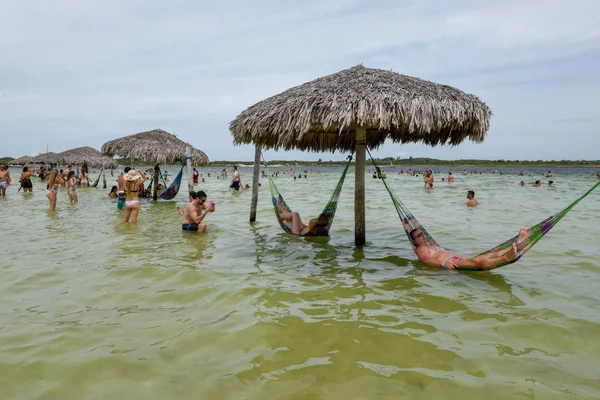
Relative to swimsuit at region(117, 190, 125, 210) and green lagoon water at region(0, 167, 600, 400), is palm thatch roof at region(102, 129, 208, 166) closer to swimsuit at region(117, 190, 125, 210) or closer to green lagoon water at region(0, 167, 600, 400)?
swimsuit at region(117, 190, 125, 210)

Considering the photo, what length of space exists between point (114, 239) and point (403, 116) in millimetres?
4724

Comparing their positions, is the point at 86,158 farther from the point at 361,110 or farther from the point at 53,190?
the point at 361,110

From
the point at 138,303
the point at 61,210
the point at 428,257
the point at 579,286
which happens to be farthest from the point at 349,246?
the point at 61,210

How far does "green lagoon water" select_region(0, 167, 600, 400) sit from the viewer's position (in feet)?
7.59

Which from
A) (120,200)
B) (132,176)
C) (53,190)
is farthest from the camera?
(120,200)

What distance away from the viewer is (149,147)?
1216cm

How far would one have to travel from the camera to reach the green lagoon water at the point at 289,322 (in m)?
2.31

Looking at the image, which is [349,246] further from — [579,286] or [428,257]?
[579,286]

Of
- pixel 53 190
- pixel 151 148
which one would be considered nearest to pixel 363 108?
pixel 53 190

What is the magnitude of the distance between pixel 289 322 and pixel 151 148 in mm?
10281

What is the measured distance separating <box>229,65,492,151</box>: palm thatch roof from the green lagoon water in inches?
63.9

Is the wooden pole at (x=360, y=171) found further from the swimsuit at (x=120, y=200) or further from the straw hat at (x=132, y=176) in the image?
the swimsuit at (x=120, y=200)

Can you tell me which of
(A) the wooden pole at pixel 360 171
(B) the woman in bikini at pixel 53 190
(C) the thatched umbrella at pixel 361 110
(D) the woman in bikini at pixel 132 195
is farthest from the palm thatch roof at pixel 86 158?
(A) the wooden pole at pixel 360 171

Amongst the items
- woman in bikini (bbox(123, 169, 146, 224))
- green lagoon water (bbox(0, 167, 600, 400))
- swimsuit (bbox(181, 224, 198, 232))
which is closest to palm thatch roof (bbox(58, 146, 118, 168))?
woman in bikini (bbox(123, 169, 146, 224))
